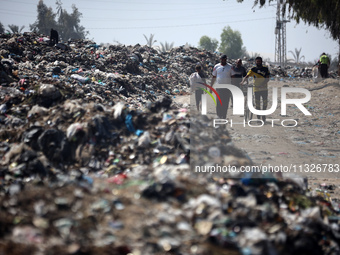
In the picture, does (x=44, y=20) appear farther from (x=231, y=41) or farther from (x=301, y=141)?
(x=301, y=141)

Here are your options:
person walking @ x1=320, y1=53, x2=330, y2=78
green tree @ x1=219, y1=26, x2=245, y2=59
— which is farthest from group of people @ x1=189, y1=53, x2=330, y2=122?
green tree @ x1=219, y1=26, x2=245, y2=59

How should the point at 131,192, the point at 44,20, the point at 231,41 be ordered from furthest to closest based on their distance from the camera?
1. the point at 231,41
2. the point at 44,20
3. the point at 131,192

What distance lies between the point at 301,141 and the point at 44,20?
48.0 m

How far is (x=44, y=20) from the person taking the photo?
157 ft

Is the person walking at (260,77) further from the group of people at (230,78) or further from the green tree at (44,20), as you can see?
the green tree at (44,20)

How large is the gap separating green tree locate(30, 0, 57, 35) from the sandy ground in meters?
42.3

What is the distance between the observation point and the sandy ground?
5605mm

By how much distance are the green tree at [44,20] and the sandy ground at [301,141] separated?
42.3 m

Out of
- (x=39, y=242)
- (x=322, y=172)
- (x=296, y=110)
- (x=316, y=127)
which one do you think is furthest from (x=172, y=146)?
(x=296, y=110)

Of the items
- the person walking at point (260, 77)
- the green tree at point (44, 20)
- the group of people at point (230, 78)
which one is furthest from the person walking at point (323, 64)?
the green tree at point (44, 20)

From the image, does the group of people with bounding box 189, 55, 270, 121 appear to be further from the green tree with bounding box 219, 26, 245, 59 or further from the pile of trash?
the green tree with bounding box 219, 26, 245, 59

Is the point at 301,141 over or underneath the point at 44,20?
underneath

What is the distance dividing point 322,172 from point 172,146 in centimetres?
274

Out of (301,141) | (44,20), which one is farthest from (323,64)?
(44,20)
